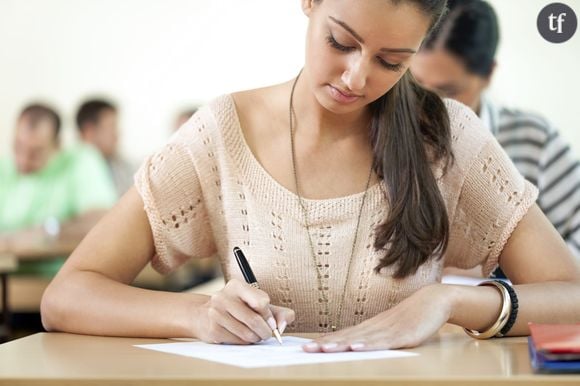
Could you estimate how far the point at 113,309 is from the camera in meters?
1.50

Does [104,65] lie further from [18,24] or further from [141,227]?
[141,227]

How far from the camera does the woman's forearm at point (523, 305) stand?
1.41 metres

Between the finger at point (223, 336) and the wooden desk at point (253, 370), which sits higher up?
the wooden desk at point (253, 370)

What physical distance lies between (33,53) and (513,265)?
283 inches

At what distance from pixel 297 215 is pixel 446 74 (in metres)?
1.15

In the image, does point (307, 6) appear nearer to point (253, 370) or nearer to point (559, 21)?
point (559, 21)

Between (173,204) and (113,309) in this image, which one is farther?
(173,204)

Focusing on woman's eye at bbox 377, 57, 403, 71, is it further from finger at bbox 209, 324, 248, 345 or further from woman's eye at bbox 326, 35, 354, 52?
finger at bbox 209, 324, 248, 345

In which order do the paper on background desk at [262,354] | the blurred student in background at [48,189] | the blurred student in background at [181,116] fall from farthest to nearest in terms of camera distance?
the blurred student in background at [181,116] < the blurred student in background at [48,189] < the paper on background desk at [262,354]

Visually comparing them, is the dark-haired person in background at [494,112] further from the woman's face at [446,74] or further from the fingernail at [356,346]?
the fingernail at [356,346]

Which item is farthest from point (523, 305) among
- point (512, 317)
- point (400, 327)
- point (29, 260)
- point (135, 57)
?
point (135, 57)

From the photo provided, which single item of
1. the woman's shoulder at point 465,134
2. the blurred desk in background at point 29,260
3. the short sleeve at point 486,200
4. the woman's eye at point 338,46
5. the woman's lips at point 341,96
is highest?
the woman's eye at point 338,46

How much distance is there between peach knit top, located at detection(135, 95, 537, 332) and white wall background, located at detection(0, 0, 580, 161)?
6.01m

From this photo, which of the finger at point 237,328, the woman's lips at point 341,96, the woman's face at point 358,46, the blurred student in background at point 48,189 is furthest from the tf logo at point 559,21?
the blurred student in background at point 48,189
